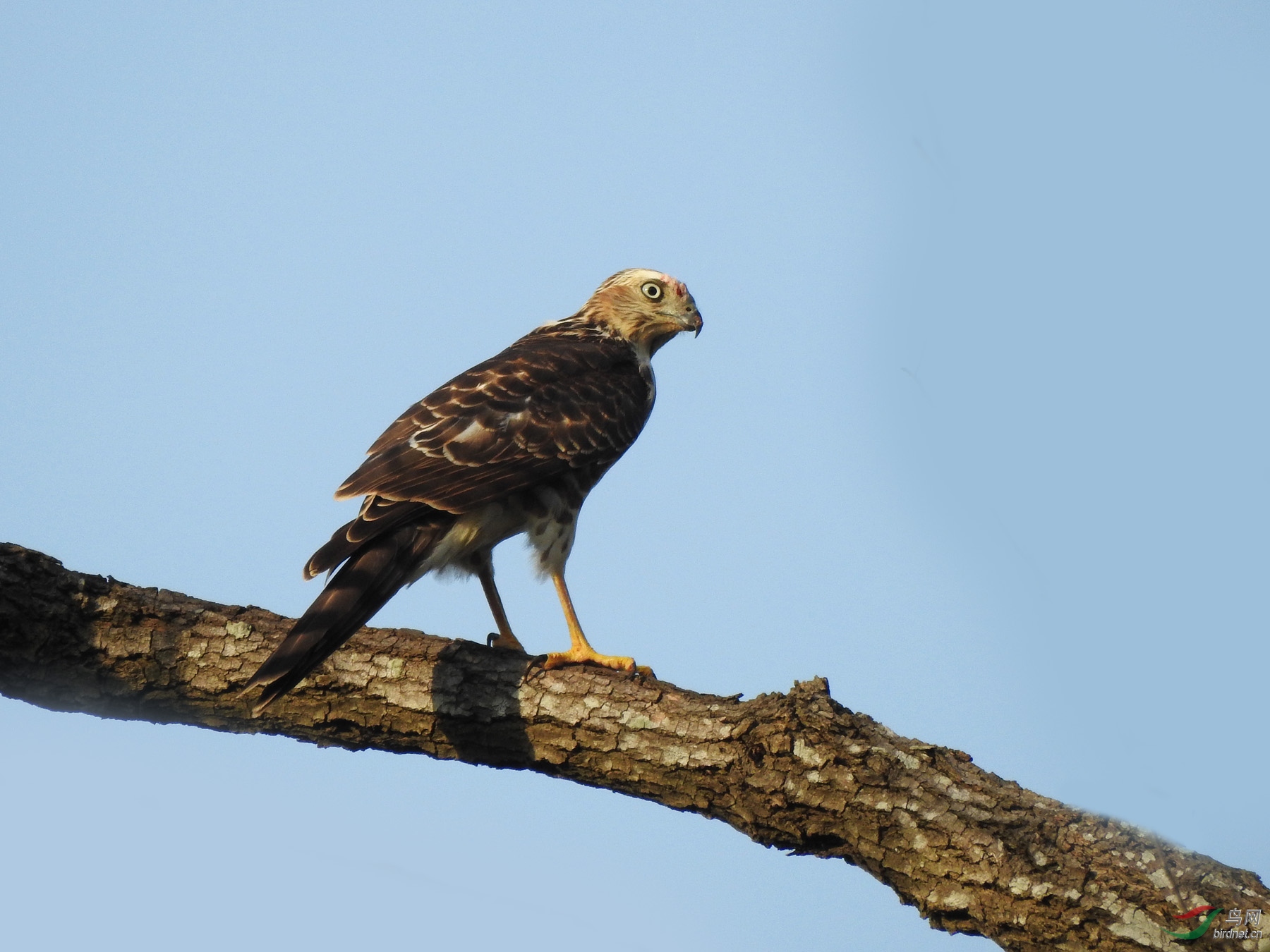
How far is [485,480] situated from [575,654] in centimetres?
95

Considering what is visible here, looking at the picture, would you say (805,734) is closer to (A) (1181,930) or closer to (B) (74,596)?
(A) (1181,930)

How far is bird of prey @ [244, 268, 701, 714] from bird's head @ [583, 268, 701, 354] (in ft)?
0.64

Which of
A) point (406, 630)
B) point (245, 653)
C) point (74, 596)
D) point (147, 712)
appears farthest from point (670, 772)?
point (74, 596)

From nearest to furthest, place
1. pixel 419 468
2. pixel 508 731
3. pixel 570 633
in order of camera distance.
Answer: pixel 508 731 < pixel 419 468 < pixel 570 633

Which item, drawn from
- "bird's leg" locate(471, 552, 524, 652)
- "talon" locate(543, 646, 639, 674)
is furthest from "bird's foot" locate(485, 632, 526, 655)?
"talon" locate(543, 646, 639, 674)

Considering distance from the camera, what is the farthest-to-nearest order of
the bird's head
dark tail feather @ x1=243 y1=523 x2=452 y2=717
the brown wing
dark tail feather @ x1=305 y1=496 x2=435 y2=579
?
the bird's head, the brown wing, dark tail feather @ x1=305 y1=496 x2=435 y2=579, dark tail feather @ x1=243 y1=523 x2=452 y2=717

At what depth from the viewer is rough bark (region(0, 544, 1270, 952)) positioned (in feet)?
13.1

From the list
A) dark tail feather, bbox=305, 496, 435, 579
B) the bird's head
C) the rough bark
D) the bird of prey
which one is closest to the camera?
the rough bark

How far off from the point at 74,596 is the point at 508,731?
6.14ft

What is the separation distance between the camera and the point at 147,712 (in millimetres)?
4965

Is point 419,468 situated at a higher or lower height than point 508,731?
higher

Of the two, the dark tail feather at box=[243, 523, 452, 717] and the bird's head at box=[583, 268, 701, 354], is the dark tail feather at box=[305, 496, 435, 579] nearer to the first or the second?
the dark tail feather at box=[243, 523, 452, 717]

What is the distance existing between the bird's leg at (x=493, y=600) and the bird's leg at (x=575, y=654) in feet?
1.40

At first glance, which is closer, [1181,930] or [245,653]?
[1181,930]
